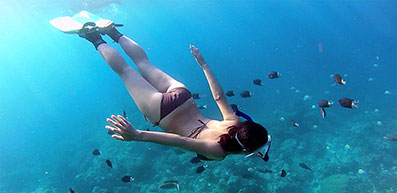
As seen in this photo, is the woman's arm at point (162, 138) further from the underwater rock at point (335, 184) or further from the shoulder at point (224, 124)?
the underwater rock at point (335, 184)

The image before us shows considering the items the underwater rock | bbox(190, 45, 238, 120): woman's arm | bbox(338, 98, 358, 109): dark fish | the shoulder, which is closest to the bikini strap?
the shoulder

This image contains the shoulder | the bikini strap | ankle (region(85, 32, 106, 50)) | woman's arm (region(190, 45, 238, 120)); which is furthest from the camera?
ankle (region(85, 32, 106, 50))

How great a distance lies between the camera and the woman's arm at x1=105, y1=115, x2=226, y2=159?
8.43ft

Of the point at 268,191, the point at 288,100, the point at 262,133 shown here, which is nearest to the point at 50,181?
the point at 268,191

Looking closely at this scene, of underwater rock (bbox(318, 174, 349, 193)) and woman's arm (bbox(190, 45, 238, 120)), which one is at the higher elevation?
woman's arm (bbox(190, 45, 238, 120))

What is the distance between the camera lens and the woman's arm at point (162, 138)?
2568mm

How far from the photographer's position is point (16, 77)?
13938cm

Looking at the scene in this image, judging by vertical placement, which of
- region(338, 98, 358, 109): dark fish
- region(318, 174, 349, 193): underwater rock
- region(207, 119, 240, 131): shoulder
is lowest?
region(318, 174, 349, 193): underwater rock

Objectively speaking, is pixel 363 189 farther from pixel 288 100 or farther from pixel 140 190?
pixel 288 100

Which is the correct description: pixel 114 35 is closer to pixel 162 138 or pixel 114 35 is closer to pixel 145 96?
pixel 145 96

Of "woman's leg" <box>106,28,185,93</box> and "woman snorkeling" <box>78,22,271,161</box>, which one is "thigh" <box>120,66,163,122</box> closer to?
"woman snorkeling" <box>78,22,271,161</box>

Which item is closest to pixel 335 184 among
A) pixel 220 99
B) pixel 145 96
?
pixel 220 99

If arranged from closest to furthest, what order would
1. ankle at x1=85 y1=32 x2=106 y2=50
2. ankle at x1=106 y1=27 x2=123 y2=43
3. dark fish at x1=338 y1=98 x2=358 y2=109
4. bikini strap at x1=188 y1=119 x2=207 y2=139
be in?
bikini strap at x1=188 y1=119 x2=207 y2=139, ankle at x1=85 y1=32 x2=106 y2=50, ankle at x1=106 y1=27 x2=123 y2=43, dark fish at x1=338 y1=98 x2=358 y2=109

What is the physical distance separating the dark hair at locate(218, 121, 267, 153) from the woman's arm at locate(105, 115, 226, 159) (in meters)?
0.14
